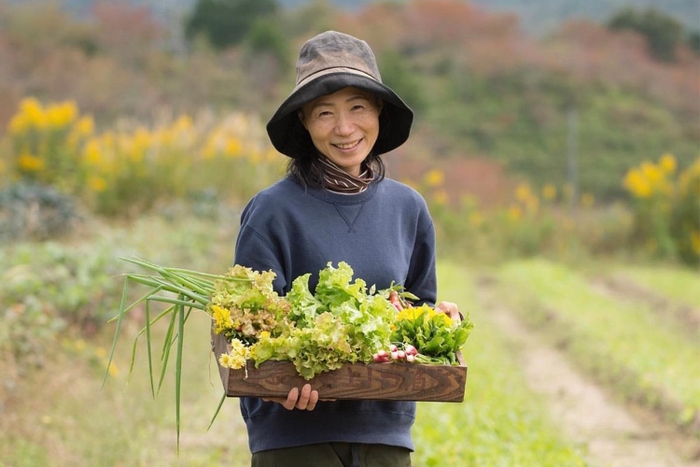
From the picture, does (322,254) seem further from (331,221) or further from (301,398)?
(301,398)

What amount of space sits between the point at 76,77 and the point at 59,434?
23.4 metres

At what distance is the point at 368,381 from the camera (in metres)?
2.67

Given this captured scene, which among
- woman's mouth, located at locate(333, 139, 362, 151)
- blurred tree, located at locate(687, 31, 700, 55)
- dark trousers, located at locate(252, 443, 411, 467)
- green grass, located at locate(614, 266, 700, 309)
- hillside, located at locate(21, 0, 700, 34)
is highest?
hillside, located at locate(21, 0, 700, 34)

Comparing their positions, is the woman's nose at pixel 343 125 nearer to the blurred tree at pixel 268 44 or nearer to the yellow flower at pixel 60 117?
the yellow flower at pixel 60 117

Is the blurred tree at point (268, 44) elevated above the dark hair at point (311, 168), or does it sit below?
above

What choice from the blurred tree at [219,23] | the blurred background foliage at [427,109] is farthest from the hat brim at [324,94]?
the blurred tree at [219,23]

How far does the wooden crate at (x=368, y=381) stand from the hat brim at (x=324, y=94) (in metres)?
0.71

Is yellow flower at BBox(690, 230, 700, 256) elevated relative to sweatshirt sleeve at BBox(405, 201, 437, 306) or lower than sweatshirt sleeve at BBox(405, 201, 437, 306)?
elevated

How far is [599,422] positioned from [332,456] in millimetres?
A: 4671

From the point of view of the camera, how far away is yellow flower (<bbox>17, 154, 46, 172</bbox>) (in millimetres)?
12164

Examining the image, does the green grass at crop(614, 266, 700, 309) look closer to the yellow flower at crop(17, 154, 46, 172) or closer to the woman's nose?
the yellow flower at crop(17, 154, 46, 172)

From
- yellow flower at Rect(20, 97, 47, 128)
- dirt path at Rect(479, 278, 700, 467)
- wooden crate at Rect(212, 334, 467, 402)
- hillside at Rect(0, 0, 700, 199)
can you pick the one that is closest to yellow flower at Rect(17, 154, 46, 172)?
yellow flower at Rect(20, 97, 47, 128)

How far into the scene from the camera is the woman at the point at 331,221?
2.94 metres

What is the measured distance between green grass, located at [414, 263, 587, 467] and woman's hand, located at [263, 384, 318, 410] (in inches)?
105
